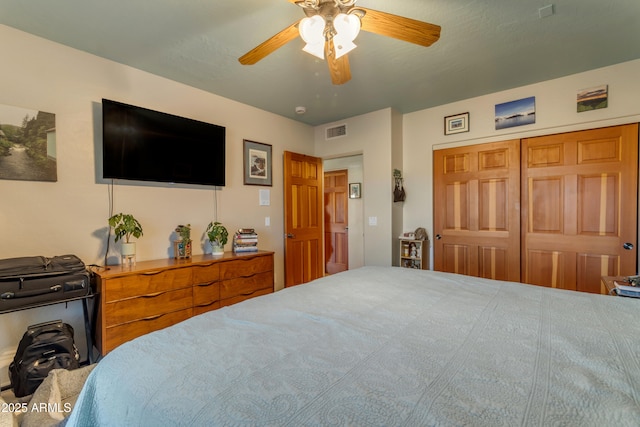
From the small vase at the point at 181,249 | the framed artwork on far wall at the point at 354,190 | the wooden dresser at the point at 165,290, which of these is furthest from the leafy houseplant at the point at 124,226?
the framed artwork on far wall at the point at 354,190

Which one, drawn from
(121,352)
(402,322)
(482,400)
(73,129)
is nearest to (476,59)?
(402,322)

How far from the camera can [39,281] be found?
72.3 inches

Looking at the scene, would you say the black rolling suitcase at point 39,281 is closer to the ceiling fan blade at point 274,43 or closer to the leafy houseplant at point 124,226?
the leafy houseplant at point 124,226

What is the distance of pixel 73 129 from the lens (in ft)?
7.51

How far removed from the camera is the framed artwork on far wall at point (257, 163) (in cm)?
352

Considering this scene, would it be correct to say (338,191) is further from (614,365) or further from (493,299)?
(614,365)

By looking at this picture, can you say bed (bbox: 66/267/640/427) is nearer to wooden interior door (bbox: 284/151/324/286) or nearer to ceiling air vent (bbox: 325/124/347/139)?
wooden interior door (bbox: 284/151/324/286)

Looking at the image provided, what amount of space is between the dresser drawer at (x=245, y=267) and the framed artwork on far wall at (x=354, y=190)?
2.52 m

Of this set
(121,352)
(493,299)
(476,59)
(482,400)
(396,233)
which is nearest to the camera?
(482,400)

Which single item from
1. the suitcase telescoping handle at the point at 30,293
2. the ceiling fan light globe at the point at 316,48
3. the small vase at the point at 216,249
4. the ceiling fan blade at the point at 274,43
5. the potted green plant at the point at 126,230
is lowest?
the suitcase telescoping handle at the point at 30,293

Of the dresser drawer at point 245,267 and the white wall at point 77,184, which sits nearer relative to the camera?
the white wall at point 77,184

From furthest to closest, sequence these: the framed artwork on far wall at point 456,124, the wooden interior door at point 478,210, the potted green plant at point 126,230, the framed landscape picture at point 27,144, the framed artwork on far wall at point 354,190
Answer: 1. the framed artwork on far wall at point 354,190
2. the framed artwork on far wall at point 456,124
3. the wooden interior door at point 478,210
4. the potted green plant at point 126,230
5. the framed landscape picture at point 27,144

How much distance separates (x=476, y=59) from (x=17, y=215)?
3.83 meters

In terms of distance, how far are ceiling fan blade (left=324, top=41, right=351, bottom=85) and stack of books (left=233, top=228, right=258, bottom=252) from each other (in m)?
1.93
